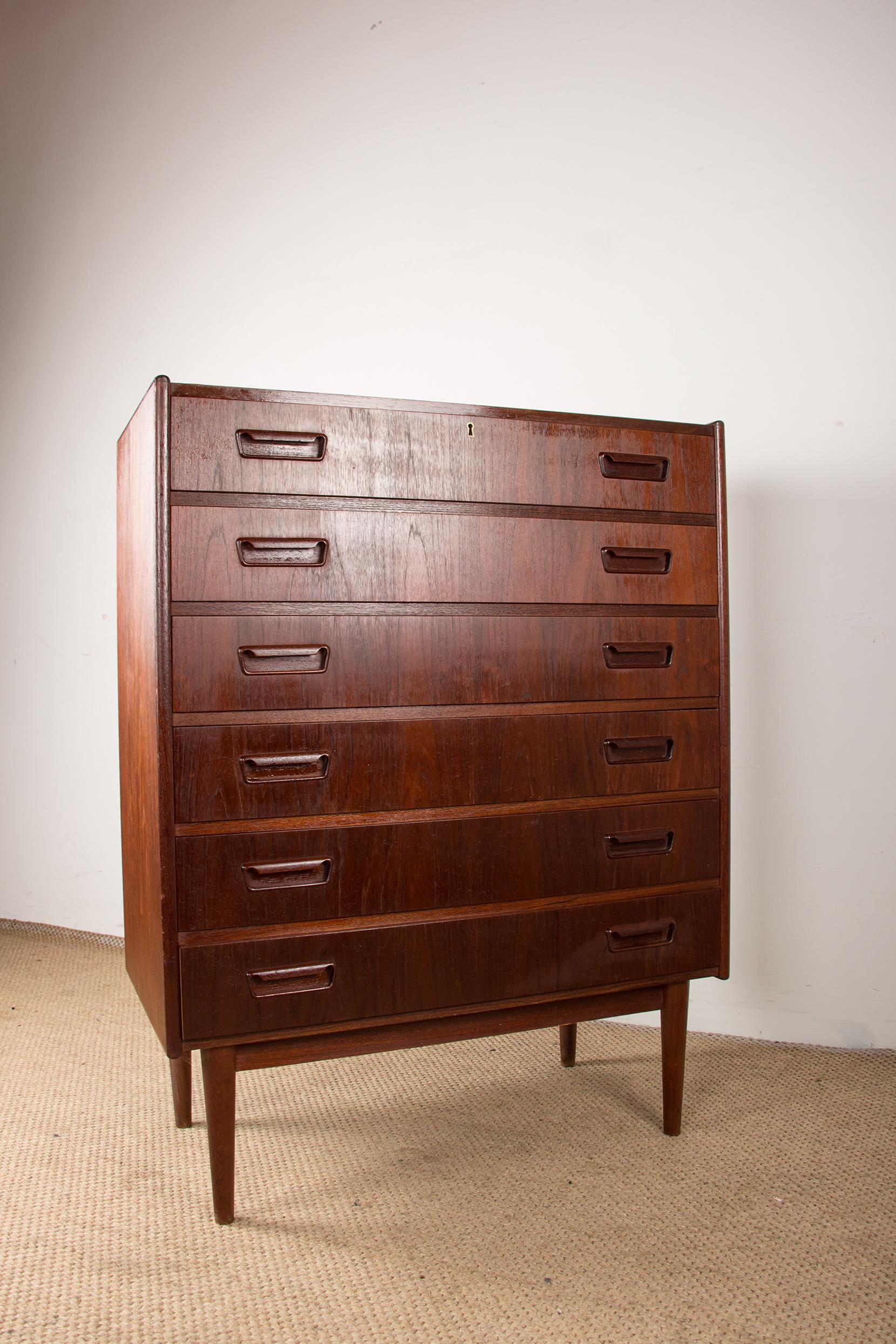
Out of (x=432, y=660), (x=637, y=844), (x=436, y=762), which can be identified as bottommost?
(x=637, y=844)

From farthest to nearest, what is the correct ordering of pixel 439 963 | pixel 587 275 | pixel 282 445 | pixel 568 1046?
pixel 587 275 < pixel 568 1046 < pixel 439 963 < pixel 282 445

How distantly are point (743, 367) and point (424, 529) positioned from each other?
0.98 metres

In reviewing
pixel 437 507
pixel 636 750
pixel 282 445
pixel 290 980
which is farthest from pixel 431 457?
pixel 290 980

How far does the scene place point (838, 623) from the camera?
1999mm

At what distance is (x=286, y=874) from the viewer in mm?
1389

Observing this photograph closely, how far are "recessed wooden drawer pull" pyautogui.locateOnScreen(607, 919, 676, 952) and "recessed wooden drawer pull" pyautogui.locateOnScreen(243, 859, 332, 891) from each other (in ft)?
1.57

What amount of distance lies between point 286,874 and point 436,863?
0.22 meters

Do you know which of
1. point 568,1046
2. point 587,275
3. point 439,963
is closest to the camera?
point 439,963

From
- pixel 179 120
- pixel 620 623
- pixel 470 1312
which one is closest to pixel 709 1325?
pixel 470 1312

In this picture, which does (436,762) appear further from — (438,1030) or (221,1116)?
(221,1116)

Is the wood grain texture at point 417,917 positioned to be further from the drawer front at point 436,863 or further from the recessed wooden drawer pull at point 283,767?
the recessed wooden drawer pull at point 283,767

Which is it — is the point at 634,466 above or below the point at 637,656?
above

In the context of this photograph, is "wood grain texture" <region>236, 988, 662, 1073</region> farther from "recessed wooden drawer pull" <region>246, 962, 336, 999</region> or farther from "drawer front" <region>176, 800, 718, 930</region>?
"drawer front" <region>176, 800, 718, 930</region>

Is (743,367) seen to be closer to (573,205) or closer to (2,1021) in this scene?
(573,205)
